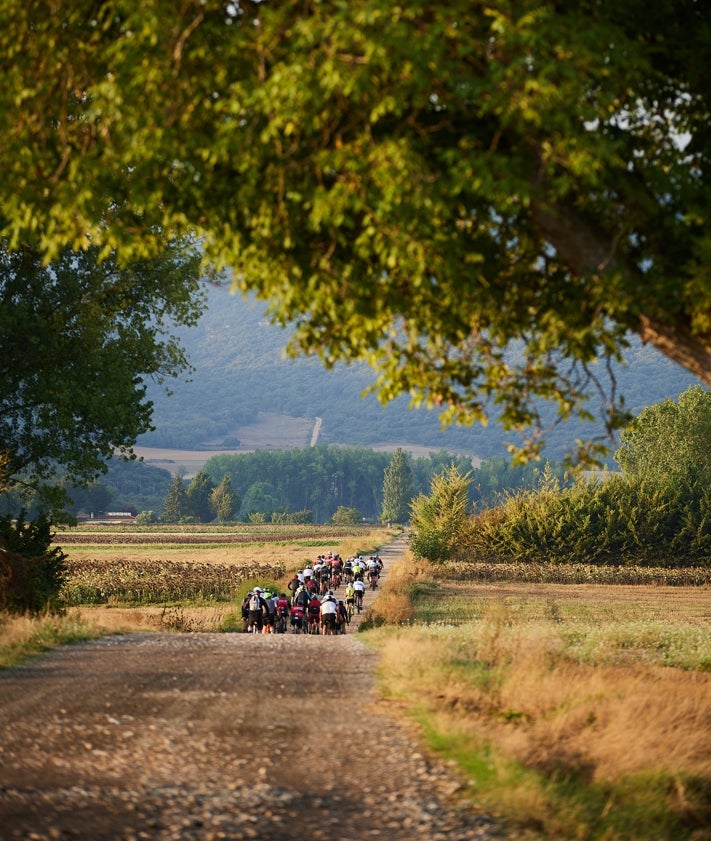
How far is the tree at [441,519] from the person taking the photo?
6631 cm

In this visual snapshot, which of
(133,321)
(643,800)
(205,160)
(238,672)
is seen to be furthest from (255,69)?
(133,321)

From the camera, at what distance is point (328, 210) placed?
9273 mm

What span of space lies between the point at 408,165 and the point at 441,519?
194 ft

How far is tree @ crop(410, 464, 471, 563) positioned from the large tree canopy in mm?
54800

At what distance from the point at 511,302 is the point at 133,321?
19.4m

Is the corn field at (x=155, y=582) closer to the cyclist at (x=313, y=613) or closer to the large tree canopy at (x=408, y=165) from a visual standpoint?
the cyclist at (x=313, y=613)

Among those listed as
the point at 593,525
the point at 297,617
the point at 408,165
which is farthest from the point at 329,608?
the point at 593,525

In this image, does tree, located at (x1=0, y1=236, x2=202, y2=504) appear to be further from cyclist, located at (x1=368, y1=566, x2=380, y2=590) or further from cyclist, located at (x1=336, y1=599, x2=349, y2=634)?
cyclist, located at (x1=368, y1=566, x2=380, y2=590)

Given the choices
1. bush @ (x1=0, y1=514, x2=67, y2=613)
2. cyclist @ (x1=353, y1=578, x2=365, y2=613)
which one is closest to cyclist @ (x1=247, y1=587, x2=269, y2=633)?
bush @ (x1=0, y1=514, x2=67, y2=613)

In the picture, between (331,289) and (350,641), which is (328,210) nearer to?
(331,289)

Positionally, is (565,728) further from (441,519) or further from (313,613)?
(441,519)

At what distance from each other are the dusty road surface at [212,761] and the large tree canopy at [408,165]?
3.69 meters

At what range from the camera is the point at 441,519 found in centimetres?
6738

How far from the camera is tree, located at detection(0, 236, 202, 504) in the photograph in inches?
1061
